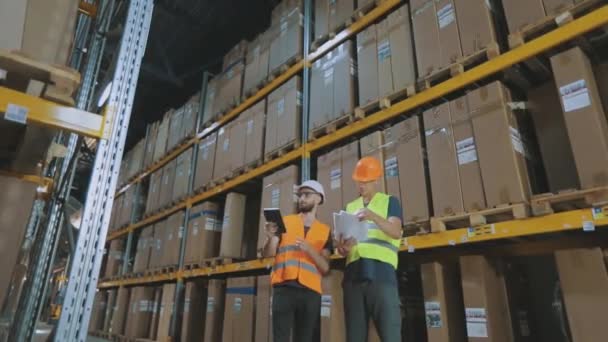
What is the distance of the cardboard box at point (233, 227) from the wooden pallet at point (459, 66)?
3.24 meters

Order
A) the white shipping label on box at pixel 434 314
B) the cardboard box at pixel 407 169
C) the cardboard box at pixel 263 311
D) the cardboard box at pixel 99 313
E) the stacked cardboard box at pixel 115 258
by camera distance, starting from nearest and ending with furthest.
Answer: the white shipping label on box at pixel 434 314 → the cardboard box at pixel 407 169 → the cardboard box at pixel 263 311 → the cardboard box at pixel 99 313 → the stacked cardboard box at pixel 115 258

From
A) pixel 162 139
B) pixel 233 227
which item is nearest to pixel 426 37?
pixel 233 227

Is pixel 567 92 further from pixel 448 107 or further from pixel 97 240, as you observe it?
pixel 97 240

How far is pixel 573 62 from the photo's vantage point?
8.93 ft

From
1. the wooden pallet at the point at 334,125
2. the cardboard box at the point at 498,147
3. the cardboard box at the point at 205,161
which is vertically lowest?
the cardboard box at the point at 498,147

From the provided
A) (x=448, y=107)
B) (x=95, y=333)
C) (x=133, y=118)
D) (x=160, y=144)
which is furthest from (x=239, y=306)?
(x=133, y=118)

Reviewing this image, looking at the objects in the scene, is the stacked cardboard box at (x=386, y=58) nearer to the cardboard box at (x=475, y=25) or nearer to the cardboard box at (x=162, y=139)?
the cardboard box at (x=475, y=25)

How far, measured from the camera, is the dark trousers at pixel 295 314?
336cm

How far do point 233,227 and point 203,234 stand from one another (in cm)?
78

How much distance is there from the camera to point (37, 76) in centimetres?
168

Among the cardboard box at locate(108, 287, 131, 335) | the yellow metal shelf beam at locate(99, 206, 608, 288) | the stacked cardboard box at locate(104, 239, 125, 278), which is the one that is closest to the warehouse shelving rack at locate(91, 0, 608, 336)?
the yellow metal shelf beam at locate(99, 206, 608, 288)

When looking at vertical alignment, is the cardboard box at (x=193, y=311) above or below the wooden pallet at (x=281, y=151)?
below

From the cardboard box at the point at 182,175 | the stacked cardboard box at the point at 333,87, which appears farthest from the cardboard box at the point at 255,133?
the cardboard box at the point at 182,175

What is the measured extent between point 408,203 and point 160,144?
687cm
